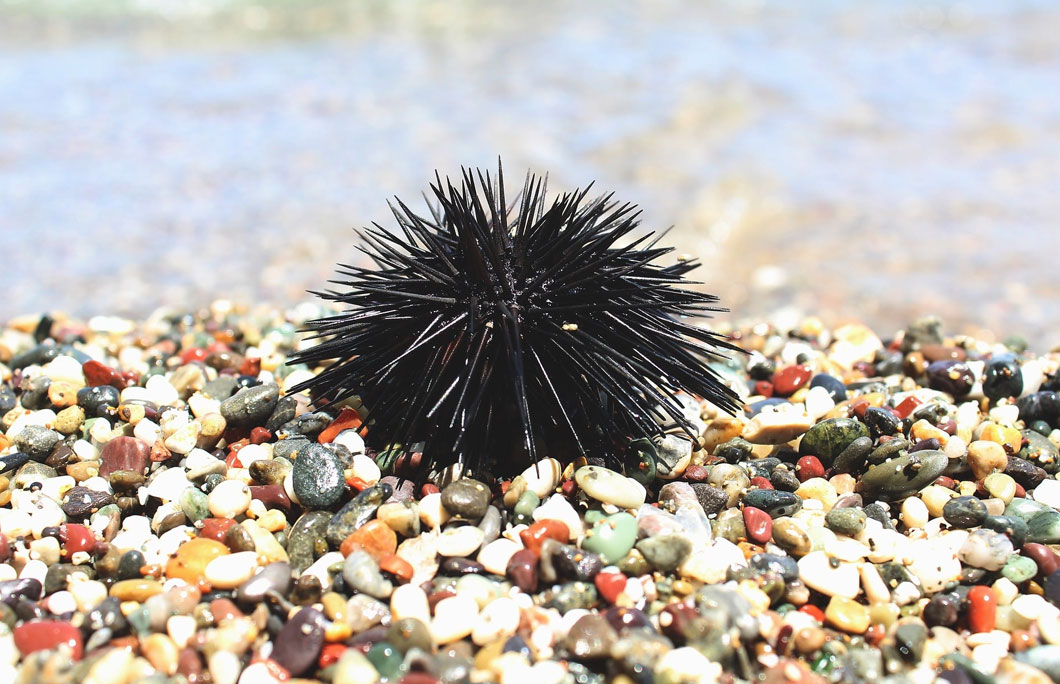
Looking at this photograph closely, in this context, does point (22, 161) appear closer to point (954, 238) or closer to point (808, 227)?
point (808, 227)

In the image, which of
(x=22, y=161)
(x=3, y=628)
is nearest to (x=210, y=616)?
(x=3, y=628)

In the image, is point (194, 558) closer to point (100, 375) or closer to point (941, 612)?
point (100, 375)

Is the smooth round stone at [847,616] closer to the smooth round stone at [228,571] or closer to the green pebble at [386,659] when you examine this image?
the green pebble at [386,659]

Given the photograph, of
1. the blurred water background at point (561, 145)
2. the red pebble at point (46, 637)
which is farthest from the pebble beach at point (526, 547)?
the blurred water background at point (561, 145)

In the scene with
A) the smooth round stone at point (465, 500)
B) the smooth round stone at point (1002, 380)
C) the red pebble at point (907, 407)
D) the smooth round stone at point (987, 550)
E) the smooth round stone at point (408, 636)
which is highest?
the smooth round stone at point (1002, 380)

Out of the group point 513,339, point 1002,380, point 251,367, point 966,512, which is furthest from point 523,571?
point 1002,380

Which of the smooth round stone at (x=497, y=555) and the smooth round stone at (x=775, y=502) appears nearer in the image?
the smooth round stone at (x=497, y=555)
